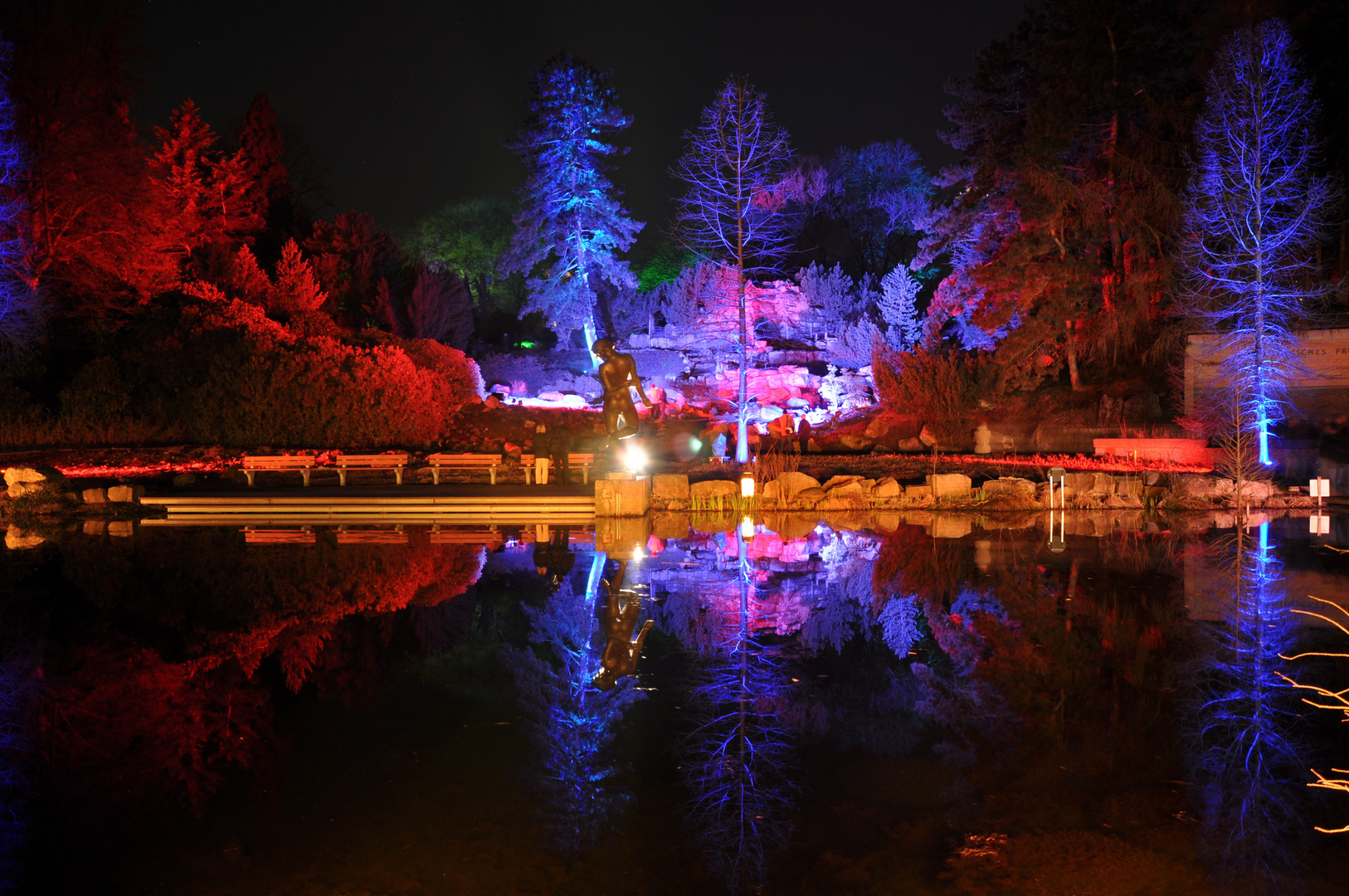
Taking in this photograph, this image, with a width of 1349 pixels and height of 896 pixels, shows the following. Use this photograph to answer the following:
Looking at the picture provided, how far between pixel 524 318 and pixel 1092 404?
3694cm

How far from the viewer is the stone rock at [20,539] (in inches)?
453

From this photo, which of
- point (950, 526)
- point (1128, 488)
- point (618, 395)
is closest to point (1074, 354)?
point (1128, 488)

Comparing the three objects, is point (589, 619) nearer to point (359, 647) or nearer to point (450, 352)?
point (359, 647)

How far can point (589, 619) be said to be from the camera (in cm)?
722

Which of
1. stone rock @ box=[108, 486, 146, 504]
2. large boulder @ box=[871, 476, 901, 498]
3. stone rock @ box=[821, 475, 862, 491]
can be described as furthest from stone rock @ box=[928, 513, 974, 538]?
stone rock @ box=[108, 486, 146, 504]

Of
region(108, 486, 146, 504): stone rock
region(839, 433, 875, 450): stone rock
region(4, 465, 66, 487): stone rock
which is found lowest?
region(108, 486, 146, 504): stone rock

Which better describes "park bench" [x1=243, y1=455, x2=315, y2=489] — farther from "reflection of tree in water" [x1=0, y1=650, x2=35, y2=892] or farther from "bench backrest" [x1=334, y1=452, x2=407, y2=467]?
"reflection of tree in water" [x1=0, y1=650, x2=35, y2=892]

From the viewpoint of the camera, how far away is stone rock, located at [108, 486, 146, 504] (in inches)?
593

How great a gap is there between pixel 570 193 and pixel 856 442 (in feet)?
72.5

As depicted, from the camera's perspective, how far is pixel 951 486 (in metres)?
14.4

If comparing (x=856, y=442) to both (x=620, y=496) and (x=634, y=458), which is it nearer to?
(x=634, y=458)

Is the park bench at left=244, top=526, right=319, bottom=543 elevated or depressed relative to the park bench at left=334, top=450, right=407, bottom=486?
depressed

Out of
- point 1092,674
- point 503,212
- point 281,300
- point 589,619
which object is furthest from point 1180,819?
point 503,212

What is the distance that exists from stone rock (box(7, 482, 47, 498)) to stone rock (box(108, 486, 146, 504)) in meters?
1.06
